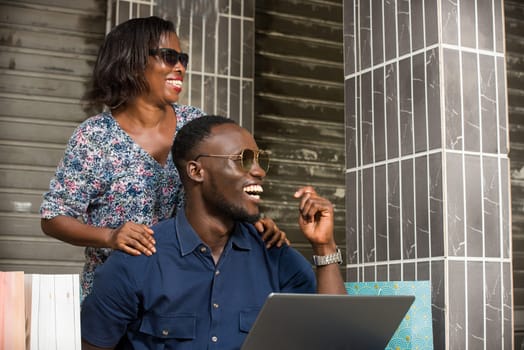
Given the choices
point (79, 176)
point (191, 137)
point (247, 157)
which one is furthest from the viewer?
point (79, 176)

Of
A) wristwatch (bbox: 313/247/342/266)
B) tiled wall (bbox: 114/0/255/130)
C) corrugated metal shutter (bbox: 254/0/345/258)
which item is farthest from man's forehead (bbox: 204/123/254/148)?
corrugated metal shutter (bbox: 254/0/345/258)

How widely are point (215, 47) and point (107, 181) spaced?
2.37 meters

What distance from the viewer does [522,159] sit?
Answer: 6426 millimetres

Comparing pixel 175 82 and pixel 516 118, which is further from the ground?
A: pixel 516 118

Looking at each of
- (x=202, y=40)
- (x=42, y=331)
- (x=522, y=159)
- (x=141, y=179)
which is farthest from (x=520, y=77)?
(x=42, y=331)

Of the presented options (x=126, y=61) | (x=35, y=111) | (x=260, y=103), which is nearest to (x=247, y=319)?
(x=126, y=61)

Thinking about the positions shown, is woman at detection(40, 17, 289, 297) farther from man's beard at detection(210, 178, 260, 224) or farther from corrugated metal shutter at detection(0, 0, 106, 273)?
corrugated metal shutter at detection(0, 0, 106, 273)

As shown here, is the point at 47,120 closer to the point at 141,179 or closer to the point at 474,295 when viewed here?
the point at 141,179

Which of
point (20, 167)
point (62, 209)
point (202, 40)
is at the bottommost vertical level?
point (62, 209)

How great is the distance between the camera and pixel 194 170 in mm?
2762

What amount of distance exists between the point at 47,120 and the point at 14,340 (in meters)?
3.44

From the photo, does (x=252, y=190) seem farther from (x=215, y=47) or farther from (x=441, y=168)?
(x=215, y=47)

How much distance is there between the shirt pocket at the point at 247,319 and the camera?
261cm

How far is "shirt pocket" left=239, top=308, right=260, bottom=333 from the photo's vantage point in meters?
2.61
